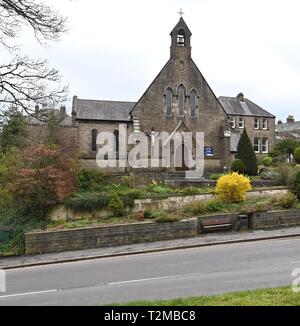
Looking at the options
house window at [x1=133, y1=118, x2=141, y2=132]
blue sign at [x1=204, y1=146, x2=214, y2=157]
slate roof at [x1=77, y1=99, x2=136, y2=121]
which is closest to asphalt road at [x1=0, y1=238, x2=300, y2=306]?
house window at [x1=133, y1=118, x2=141, y2=132]

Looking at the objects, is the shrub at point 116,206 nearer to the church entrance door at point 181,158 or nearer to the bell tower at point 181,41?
the church entrance door at point 181,158

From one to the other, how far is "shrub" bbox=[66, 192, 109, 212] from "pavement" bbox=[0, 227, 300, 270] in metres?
3.92

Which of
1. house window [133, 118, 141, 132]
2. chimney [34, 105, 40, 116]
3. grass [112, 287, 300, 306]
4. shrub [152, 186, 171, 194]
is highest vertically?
house window [133, 118, 141, 132]

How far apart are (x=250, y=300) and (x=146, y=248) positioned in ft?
36.0

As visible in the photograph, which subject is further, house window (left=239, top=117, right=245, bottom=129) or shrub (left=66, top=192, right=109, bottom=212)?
house window (left=239, top=117, right=245, bottom=129)

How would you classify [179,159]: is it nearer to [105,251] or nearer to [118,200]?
[118,200]

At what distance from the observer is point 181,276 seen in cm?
1177

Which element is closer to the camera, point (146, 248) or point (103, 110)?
point (146, 248)

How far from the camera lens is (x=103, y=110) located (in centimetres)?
4316

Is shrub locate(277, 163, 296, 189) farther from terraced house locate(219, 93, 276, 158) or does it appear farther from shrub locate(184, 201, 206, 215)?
terraced house locate(219, 93, 276, 158)

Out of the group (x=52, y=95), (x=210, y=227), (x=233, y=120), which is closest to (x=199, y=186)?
(x=210, y=227)

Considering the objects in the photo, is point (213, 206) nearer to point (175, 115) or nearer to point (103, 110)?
point (175, 115)

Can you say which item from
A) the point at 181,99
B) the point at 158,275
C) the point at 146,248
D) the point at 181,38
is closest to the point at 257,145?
the point at 181,99

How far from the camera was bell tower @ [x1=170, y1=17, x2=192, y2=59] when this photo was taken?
133 ft
